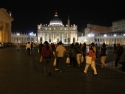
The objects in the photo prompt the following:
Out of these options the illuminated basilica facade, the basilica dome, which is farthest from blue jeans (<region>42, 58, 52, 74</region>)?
the basilica dome

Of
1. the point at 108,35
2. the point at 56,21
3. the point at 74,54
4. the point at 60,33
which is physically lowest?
the point at 74,54

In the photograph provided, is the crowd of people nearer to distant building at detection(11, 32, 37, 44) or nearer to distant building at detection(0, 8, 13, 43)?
distant building at detection(0, 8, 13, 43)

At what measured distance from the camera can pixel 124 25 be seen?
107m

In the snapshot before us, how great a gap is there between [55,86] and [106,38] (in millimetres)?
100377

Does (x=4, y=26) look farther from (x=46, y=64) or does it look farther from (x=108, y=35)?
(x=46, y=64)

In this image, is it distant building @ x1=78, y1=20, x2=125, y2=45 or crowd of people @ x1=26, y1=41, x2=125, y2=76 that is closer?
crowd of people @ x1=26, y1=41, x2=125, y2=76

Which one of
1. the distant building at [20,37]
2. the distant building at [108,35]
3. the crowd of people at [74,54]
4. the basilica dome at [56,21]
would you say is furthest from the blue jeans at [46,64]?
the basilica dome at [56,21]

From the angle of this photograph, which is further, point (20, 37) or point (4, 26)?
point (20, 37)

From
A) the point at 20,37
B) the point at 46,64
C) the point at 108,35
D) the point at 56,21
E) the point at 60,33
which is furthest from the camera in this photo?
the point at 56,21

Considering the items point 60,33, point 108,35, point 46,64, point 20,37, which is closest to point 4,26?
point 20,37

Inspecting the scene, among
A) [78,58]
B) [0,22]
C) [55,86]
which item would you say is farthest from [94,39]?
[55,86]

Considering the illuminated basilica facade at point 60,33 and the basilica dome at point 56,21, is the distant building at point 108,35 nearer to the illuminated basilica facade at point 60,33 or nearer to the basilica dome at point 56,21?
the illuminated basilica facade at point 60,33

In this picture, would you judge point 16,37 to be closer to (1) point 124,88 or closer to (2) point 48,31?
(2) point 48,31

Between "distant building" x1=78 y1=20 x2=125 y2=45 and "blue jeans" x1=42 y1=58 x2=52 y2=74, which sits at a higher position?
"distant building" x1=78 y1=20 x2=125 y2=45
